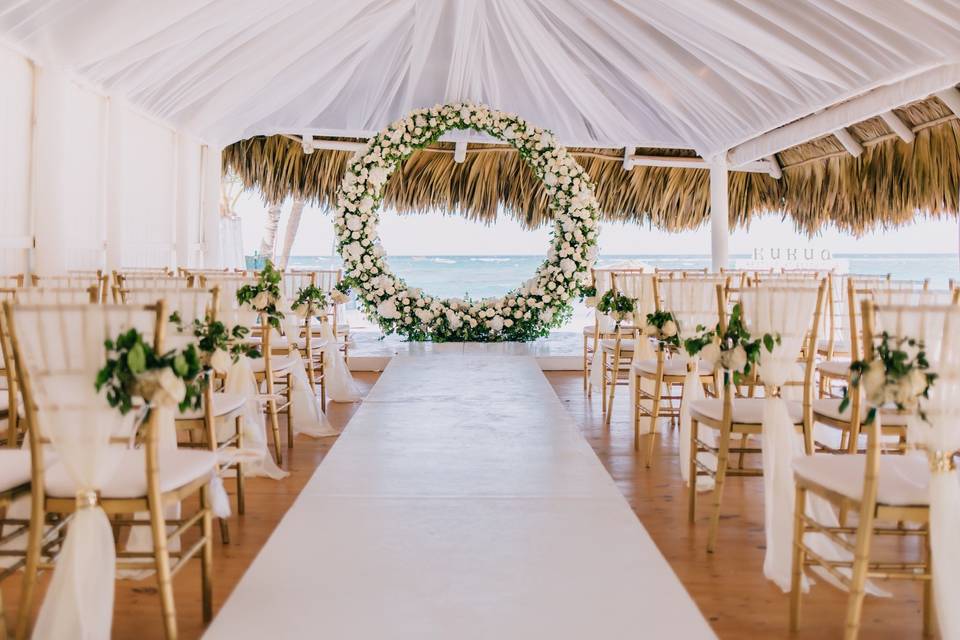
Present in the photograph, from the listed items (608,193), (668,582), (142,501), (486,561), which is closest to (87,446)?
(142,501)

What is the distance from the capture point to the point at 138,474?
221 cm

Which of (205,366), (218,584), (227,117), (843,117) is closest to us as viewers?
(218,584)

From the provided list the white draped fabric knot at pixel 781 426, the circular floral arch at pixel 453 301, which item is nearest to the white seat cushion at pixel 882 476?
the white draped fabric knot at pixel 781 426

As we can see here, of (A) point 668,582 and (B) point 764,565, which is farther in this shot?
(B) point 764,565

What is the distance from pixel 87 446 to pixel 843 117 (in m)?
6.33

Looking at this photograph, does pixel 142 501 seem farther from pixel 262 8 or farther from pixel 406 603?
pixel 262 8

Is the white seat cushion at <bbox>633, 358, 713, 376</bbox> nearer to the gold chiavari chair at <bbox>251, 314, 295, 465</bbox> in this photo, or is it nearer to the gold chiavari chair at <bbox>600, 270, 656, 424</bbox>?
the gold chiavari chair at <bbox>600, 270, 656, 424</bbox>

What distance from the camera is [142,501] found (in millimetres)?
2084

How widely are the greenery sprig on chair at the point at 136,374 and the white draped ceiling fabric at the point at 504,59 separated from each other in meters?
3.14

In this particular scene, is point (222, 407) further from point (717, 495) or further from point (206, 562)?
point (717, 495)

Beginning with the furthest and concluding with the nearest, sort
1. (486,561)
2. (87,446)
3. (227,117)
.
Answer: (227,117), (486,561), (87,446)

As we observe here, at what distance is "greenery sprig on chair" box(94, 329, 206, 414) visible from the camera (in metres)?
1.96

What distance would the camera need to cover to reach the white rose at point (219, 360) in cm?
300

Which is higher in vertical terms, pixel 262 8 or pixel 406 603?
pixel 262 8
